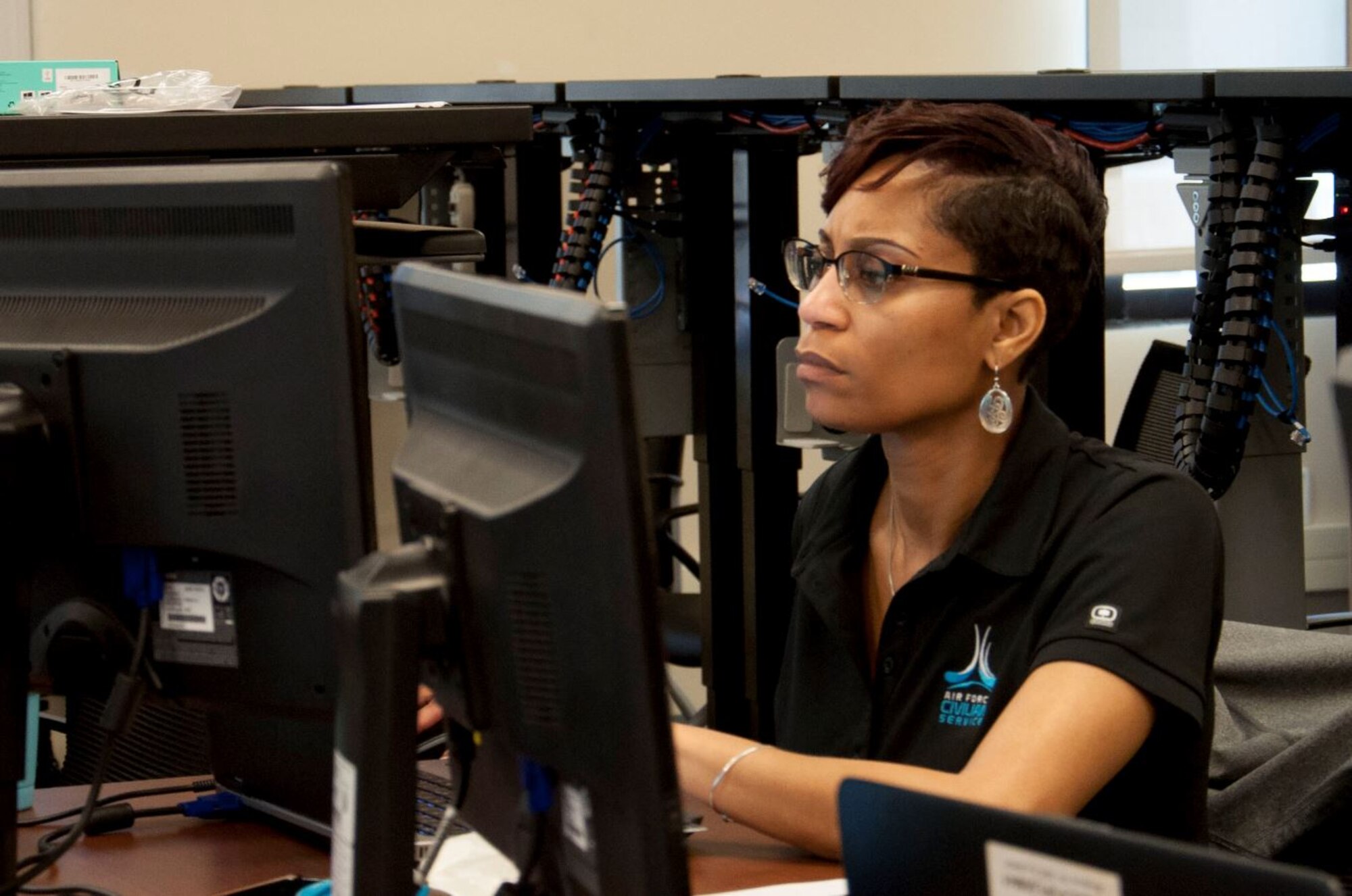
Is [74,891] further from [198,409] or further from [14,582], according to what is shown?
[198,409]

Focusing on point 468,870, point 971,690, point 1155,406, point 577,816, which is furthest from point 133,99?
point 1155,406

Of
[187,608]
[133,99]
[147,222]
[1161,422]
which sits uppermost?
[133,99]

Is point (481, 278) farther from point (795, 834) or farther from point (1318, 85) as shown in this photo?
point (1318, 85)

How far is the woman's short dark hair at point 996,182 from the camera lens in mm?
1472

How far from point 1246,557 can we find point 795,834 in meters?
1.57

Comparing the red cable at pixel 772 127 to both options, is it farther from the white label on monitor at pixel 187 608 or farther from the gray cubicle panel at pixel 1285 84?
the white label on monitor at pixel 187 608

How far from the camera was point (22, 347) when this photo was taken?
1127 mm

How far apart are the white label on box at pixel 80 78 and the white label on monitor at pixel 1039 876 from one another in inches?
54.2

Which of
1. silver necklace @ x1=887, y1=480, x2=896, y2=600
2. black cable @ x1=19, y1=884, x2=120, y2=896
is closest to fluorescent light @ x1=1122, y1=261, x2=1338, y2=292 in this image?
silver necklace @ x1=887, y1=480, x2=896, y2=600

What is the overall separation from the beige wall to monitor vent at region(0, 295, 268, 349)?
321 cm

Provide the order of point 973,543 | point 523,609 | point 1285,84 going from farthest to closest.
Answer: point 1285,84, point 973,543, point 523,609

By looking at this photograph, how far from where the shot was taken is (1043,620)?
1.42m

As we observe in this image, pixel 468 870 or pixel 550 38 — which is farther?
pixel 550 38

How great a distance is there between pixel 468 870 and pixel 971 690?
44 cm
